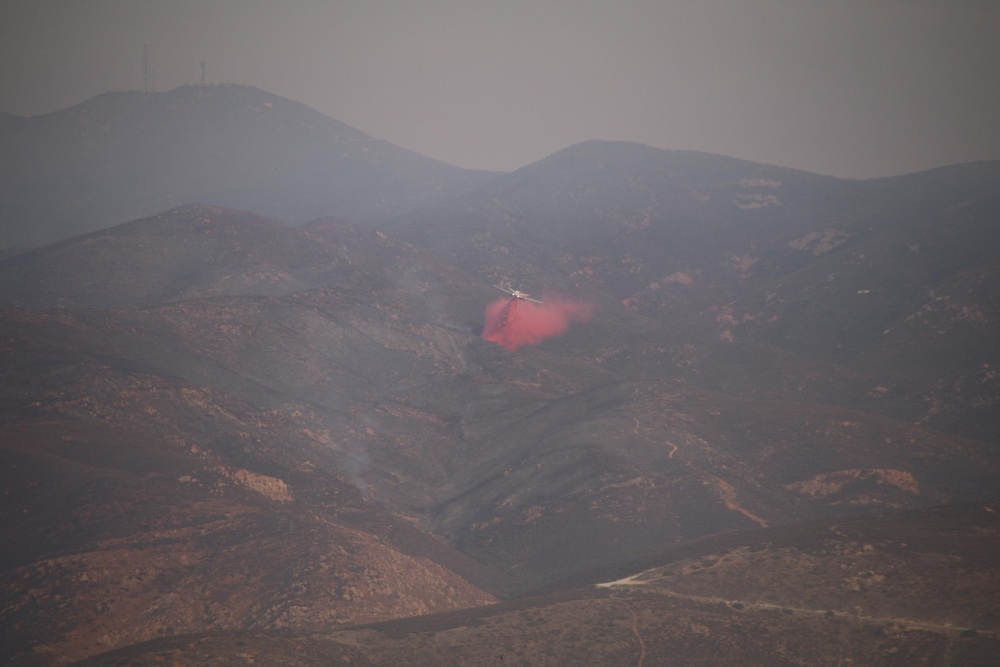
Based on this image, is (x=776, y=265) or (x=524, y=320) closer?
(x=524, y=320)

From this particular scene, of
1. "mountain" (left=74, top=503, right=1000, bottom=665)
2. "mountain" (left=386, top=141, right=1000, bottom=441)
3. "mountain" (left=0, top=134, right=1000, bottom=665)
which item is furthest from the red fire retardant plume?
"mountain" (left=74, top=503, right=1000, bottom=665)

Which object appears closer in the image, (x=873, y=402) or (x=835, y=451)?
(x=835, y=451)

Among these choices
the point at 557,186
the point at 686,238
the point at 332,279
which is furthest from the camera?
the point at 557,186

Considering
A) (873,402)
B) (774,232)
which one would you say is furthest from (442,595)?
(774,232)

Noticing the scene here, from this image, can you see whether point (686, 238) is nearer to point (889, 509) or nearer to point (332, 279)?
point (332, 279)

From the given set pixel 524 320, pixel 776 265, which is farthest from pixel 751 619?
pixel 776 265

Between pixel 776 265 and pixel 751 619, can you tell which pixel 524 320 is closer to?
pixel 776 265
